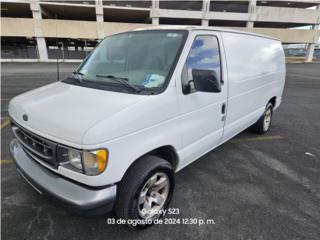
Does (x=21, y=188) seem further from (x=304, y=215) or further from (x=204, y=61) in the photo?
(x=304, y=215)

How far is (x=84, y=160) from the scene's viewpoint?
5.62 feet

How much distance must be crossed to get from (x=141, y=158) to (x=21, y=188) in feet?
6.30

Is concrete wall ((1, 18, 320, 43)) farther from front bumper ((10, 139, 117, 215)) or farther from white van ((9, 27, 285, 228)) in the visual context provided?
front bumper ((10, 139, 117, 215))

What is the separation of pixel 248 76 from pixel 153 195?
2.48 m

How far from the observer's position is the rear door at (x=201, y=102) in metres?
2.41

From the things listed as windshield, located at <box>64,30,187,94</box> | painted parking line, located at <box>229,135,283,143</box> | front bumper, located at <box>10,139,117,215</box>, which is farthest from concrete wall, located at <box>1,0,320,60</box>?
front bumper, located at <box>10,139,117,215</box>

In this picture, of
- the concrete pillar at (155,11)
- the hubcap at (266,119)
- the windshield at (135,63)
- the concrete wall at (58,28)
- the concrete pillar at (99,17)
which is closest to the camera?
the windshield at (135,63)

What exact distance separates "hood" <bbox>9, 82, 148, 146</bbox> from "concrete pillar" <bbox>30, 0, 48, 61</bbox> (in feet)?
95.6

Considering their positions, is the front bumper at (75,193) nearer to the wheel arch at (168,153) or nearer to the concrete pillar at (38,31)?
the wheel arch at (168,153)

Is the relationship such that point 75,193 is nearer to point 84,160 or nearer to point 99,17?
point 84,160

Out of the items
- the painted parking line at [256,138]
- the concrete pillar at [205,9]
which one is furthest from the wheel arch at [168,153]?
the concrete pillar at [205,9]

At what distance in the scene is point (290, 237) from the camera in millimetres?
2229

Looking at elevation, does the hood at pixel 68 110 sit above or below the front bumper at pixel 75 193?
above

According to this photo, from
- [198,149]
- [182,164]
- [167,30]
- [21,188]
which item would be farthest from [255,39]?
[21,188]
